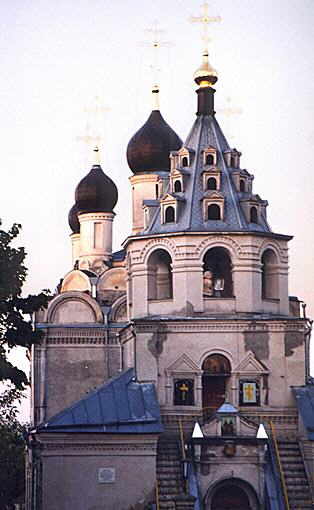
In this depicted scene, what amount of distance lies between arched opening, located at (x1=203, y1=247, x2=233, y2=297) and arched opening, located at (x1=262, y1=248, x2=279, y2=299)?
0.78 meters

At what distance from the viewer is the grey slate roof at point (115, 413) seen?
27922 mm

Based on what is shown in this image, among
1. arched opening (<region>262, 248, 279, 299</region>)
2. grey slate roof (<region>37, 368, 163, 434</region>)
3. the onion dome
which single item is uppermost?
the onion dome

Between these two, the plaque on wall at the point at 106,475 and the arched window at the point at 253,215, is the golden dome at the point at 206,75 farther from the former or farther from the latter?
the plaque on wall at the point at 106,475

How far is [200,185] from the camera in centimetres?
3045

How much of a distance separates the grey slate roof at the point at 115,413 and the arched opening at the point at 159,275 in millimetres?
2109

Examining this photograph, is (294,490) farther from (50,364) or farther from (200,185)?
(50,364)

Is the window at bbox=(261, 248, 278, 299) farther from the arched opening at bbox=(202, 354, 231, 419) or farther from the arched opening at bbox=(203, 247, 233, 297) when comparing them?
the arched opening at bbox=(202, 354, 231, 419)

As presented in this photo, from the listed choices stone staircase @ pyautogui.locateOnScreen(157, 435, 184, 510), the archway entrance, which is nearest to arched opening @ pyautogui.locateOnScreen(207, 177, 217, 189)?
stone staircase @ pyautogui.locateOnScreen(157, 435, 184, 510)

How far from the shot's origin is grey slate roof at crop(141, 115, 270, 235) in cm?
2984

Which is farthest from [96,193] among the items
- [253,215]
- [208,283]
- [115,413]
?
[115,413]

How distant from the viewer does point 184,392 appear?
95.8 feet

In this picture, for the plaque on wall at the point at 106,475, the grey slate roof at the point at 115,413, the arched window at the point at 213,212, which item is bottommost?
the plaque on wall at the point at 106,475

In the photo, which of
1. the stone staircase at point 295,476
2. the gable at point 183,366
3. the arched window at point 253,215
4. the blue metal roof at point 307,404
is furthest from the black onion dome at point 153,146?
the stone staircase at point 295,476

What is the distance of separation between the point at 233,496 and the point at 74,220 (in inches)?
798
